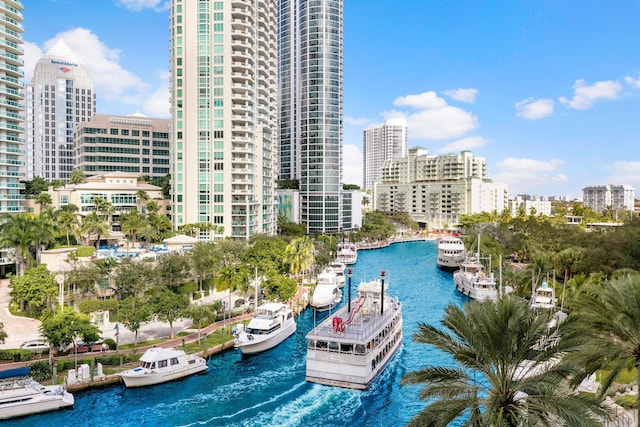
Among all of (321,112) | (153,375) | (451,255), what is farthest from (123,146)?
(153,375)

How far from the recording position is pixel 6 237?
2362 inches

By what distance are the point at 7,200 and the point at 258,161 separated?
4405 cm

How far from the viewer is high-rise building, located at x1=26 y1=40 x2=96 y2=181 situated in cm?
17812

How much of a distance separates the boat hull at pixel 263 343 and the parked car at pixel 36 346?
15.9 meters

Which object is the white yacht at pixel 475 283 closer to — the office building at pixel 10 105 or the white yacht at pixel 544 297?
the white yacht at pixel 544 297

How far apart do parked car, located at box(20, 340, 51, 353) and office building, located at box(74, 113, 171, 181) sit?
87.1m

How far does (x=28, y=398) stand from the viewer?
109 ft

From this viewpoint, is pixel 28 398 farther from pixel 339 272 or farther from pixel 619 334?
pixel 339 272

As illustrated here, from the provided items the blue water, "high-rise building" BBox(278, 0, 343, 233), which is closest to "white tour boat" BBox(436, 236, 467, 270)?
"high-rise building" BBox(278, 0, 343, 233)

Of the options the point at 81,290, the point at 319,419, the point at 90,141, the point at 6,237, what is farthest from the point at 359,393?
the point at 90,141

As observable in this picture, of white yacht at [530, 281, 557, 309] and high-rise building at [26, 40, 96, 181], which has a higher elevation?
high-rise building at [26, 40, 96, 181]

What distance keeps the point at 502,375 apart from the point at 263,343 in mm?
32557

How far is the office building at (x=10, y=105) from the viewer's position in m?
75.3

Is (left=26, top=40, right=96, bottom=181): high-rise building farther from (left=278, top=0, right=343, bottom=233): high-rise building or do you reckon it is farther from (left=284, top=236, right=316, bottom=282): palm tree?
(left=284, top=236, right=316, bottom=282): palm tree
